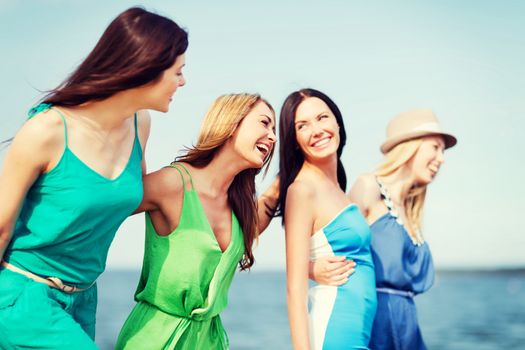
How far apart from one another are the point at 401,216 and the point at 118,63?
2.62 meters

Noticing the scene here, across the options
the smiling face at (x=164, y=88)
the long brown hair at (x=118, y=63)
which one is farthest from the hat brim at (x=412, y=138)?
the long brown hair at (x=118, y=63)

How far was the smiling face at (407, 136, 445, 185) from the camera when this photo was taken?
5.16 m

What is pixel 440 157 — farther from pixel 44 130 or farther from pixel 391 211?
pixel 44 130

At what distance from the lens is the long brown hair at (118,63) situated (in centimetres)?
304

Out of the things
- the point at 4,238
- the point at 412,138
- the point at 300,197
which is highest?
the point at 412,138

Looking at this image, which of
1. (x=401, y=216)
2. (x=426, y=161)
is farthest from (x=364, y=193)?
(x=426, y=161)

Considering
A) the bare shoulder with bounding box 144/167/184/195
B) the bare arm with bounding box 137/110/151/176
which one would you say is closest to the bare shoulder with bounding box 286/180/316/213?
the bare shoulder with bounding box 144/167/184/195

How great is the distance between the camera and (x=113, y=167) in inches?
126

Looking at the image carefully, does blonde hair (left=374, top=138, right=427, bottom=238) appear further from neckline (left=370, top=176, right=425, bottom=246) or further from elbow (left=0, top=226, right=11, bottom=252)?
elbow (left=0, top=226, right=11, bottom=252)

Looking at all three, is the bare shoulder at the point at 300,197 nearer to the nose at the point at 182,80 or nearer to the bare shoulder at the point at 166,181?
the bare shoulder at the point at 166,181

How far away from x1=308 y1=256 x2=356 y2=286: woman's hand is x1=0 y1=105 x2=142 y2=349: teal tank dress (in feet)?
4.74

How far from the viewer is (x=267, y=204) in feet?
14.8

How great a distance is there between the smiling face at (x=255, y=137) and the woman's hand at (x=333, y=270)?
741mm

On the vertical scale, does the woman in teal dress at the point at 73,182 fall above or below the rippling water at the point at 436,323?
above
